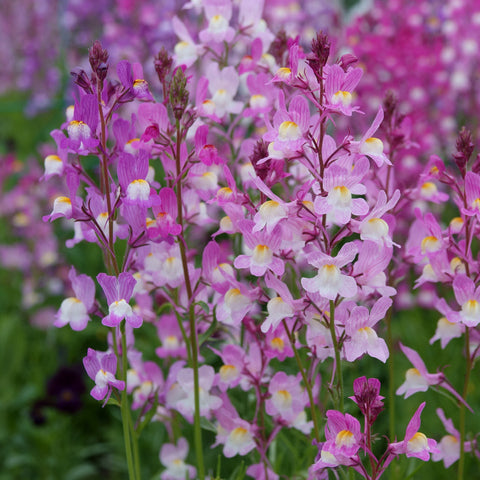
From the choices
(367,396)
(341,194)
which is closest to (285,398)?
(367,396)

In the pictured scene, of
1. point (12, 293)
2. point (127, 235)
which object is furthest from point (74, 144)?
point (12, 293)

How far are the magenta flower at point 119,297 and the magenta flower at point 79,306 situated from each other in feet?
0.42

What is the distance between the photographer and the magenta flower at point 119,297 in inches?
47.4

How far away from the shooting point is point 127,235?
1.35 metres

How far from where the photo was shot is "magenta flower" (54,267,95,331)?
135 cm

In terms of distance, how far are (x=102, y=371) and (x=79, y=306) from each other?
6.0 inches

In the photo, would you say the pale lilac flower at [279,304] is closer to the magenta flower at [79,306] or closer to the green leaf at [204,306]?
the green leaf at [204,306]

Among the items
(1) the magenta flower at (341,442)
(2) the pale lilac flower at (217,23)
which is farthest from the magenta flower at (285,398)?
(2) the pale lilac flower at (217,23)

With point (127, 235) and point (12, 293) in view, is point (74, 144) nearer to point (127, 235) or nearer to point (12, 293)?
point (127, 235)

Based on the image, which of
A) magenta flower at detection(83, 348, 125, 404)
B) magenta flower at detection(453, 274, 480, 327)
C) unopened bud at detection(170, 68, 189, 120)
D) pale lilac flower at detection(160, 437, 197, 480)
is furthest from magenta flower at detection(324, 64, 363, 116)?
pale lilac flower at detection(160, 437, 197, 480)

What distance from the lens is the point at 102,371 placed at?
1263mm

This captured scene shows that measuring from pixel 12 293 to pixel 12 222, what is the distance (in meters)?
0.43

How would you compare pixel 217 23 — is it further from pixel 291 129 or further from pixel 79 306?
pixel 79 306

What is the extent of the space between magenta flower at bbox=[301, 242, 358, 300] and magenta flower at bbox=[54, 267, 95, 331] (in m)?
0.46
